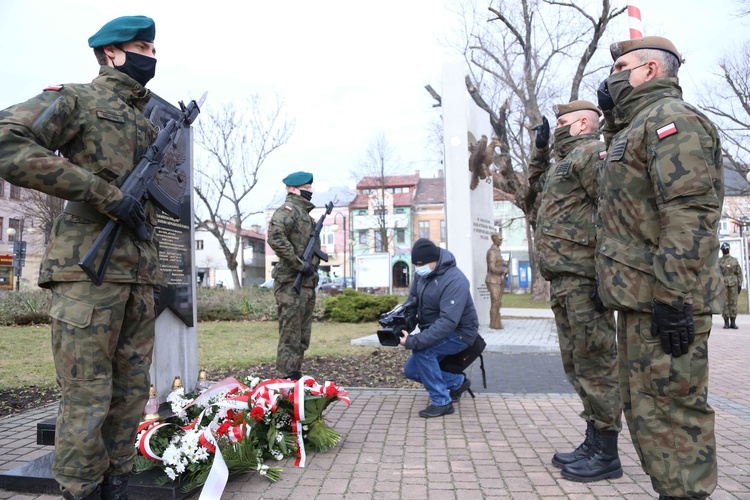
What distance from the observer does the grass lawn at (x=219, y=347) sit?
24.7ft

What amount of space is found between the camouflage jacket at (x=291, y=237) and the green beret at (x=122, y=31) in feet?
10.3

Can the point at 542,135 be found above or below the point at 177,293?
above

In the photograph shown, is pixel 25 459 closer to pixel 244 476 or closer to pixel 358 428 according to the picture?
pixel 244 476

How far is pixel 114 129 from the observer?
8.77ft

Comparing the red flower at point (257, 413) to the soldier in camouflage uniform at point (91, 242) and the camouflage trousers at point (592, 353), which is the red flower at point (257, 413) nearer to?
the soldier in camouflage uniform at point (91, 242)

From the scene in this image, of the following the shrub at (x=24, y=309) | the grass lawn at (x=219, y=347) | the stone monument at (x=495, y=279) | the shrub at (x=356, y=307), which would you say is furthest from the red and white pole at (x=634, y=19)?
the shrub at (x=24, y=309)

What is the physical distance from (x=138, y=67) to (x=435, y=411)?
369 centimetres

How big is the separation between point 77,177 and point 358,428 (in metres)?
3.19

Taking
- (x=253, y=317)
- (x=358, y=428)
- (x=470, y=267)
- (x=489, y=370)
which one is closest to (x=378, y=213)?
(x=253, y=317)

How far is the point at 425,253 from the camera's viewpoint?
5195 millimetres

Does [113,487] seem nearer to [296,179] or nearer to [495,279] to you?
[296,179]

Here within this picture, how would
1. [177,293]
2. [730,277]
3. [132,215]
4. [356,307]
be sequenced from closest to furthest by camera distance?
[132,215] < [177,293] < [730,277] < [356,307]

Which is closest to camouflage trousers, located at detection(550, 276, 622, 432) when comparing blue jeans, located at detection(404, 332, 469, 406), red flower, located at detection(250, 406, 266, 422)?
blue jeans, located at detection(404, 332, 469, 406)

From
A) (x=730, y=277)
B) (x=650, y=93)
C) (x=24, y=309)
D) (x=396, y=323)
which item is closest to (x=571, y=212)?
A: (x=650, y=93)
